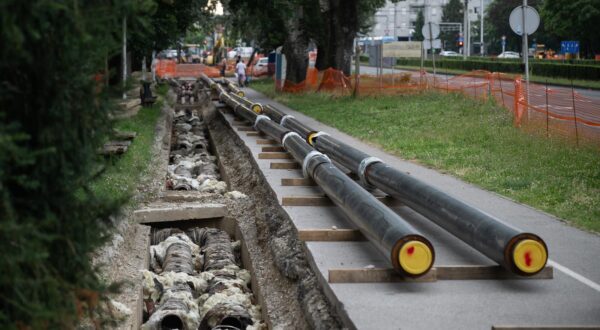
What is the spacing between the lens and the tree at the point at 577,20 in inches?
2378

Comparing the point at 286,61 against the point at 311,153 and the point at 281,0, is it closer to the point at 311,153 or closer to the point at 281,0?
the point at 281,0

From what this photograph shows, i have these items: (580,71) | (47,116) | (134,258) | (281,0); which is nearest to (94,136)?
(47,116)

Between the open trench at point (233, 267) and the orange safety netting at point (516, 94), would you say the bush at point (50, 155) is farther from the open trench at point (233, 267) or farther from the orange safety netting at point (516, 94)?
the orange safety netting at point (516, 94)

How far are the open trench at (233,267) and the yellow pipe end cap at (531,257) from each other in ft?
4.99

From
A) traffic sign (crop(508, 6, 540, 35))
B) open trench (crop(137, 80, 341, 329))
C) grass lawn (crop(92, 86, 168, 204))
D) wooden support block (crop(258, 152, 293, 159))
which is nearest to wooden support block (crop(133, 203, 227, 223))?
open trench (crop(137, 80, 341, 329))

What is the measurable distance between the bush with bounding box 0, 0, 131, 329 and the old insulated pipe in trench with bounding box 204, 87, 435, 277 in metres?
2.81

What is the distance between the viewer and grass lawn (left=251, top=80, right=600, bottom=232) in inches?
470

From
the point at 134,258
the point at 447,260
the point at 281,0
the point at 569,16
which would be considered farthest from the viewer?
the point at 569,16

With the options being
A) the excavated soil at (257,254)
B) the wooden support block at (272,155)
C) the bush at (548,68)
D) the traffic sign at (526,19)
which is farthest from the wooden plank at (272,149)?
the bush at (548,68)

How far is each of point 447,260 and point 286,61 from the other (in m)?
35.2

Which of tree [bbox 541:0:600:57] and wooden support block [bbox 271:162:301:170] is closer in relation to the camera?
wooden support block [bbox 271:162:301:170]

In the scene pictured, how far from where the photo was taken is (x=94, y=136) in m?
5.05

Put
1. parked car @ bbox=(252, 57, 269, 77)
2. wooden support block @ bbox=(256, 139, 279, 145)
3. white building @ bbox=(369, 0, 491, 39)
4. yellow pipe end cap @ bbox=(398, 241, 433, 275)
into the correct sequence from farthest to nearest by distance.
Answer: white building @ bbox=(369, 0, 491, 39), parked car @ bbox=(252, 57, 269, 77), wooden support block @ bbox=(256, 139, 279, 145), yellow pipe end cap @ bbox=(398, 241, 433, 275)

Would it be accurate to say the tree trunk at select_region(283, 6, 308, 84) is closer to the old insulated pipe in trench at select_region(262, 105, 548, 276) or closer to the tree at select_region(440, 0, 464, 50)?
the old insulated pipe in trench at select_region(262, 105, 548, 276)
